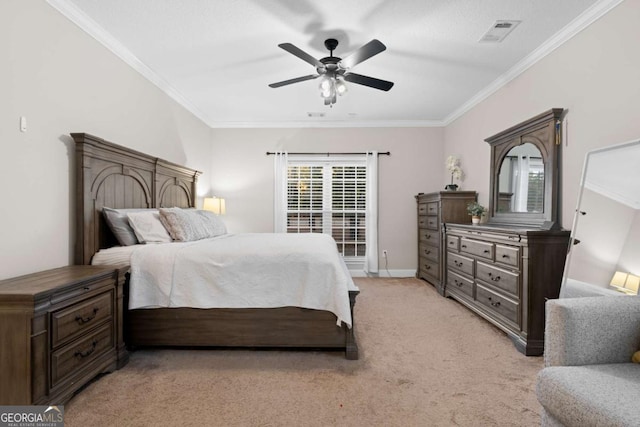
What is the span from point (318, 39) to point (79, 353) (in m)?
2.94

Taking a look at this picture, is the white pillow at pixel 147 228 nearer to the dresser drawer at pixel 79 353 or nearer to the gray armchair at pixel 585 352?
the dresser drawer at pixel 79 353

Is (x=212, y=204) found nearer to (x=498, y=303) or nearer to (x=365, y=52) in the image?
(x=365, y=52)

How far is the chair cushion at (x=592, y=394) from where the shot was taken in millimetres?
1034

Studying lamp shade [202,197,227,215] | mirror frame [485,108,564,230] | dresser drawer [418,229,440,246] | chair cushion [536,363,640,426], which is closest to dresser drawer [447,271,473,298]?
dresser drawer [418,229,440,246]

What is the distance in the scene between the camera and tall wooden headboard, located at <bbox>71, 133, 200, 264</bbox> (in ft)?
8.01

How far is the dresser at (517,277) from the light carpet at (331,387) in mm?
205

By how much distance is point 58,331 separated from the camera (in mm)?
1688

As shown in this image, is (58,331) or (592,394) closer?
(592,394)

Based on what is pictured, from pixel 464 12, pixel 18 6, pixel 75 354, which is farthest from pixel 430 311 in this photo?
Result: pixel 18 6

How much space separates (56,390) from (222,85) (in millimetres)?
3340

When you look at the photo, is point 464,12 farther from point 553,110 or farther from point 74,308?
point 74,308

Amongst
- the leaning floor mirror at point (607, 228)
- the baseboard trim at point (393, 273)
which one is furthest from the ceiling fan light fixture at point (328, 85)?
the baseboard trim at point (393, 273)

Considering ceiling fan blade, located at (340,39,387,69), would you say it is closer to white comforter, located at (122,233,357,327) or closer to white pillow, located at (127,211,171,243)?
white comforter, located at (122,233,357,327)

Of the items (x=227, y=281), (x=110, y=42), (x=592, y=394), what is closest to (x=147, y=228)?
(x=227, y=281)
